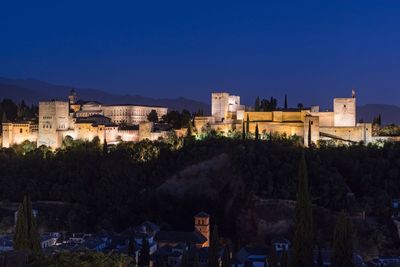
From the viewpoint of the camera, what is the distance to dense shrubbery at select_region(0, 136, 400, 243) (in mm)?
54312

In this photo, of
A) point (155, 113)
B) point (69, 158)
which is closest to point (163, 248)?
point (69, 158)

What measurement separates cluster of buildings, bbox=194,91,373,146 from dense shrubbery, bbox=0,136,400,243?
3.10 metres

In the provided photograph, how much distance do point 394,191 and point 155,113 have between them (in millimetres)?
33799

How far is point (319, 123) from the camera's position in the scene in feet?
217

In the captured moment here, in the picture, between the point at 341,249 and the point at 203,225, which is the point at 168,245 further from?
the point at 341,249

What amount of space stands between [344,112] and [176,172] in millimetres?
19720

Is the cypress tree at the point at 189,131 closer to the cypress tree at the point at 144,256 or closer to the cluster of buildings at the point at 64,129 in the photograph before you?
the cluster of buildings at the point at 64,129

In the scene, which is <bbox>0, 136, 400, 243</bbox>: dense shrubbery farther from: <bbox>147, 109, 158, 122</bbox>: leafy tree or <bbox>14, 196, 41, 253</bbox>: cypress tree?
<bbox>14, 196, 41, 253</bbox>: cypress tree

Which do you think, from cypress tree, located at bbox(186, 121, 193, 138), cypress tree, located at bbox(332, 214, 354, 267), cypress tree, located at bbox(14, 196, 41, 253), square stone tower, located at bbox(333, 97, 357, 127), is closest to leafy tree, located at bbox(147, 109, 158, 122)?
cypress tree, located at bbox(186, 121, 193, 138)

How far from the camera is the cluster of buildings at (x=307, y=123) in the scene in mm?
62894

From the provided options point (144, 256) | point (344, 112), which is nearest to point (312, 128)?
point (344, 112)

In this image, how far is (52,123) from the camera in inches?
2660

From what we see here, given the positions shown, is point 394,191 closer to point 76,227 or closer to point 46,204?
point 76,227

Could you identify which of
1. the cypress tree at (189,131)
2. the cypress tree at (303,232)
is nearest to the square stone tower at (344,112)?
the cypress tree at (189,131)
